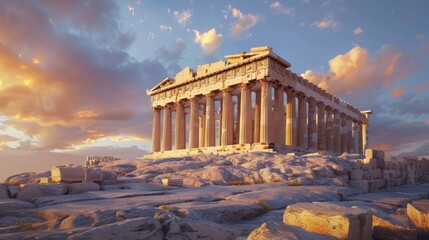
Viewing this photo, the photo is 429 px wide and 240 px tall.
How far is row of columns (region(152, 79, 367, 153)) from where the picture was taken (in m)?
28.3

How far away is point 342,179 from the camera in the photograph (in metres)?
14.7

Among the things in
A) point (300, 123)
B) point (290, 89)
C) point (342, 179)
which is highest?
point (290, 89)

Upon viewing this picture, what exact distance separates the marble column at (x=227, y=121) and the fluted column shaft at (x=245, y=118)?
1.58 meters

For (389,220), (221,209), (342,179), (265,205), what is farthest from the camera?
(342,179)

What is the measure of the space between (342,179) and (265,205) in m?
8.54

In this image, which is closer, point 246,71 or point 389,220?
point 389,220

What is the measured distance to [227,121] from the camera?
30.1 metres

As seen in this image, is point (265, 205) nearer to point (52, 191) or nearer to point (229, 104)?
point (52, 191)

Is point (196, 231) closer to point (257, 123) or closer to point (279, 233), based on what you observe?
point (279, 233)

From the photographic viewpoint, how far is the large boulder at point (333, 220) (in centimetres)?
445

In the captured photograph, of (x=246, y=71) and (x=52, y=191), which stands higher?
(x=246, y=71)

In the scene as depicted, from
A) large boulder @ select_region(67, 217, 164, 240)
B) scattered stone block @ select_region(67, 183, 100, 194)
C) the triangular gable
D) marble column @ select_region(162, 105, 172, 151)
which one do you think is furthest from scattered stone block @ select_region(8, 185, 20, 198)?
the triangular gable

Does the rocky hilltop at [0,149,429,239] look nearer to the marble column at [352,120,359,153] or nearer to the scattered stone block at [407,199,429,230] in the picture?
the scattered stone block at [407,199,429,230]

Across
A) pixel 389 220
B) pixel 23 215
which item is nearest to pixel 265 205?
pixel 389 220
